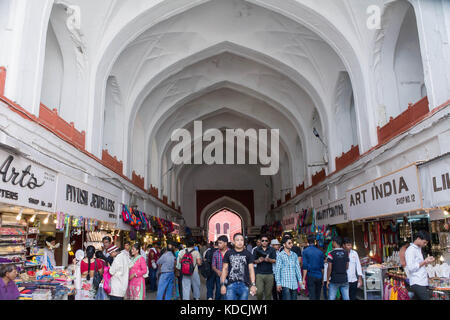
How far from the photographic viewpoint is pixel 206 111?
1650cm

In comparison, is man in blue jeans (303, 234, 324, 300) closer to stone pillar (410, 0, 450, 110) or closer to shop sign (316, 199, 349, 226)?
stone pillar (410, 0, 450, 110)

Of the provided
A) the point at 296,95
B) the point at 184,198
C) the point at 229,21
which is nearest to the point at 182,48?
the point at 229,21

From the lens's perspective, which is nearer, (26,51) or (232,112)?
(26,51)

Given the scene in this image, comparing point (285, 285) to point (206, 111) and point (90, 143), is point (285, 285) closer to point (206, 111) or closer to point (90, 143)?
point (90, 143)

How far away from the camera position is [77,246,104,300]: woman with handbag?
16.5 ft

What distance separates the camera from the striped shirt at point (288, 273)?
4941mm

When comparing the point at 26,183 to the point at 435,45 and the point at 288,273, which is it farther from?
the point at 435,45

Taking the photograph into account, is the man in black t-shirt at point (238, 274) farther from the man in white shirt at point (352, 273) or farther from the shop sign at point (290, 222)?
the shop sign at point (290, 222)

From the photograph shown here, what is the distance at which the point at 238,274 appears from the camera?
3.98 m

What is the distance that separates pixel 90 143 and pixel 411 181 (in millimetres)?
6284

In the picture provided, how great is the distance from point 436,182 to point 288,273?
7.73ft

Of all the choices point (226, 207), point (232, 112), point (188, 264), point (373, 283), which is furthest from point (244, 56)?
point (226, 207)

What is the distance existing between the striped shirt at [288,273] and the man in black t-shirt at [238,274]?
3.32ft

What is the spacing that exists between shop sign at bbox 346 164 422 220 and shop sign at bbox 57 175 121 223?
555 cm
